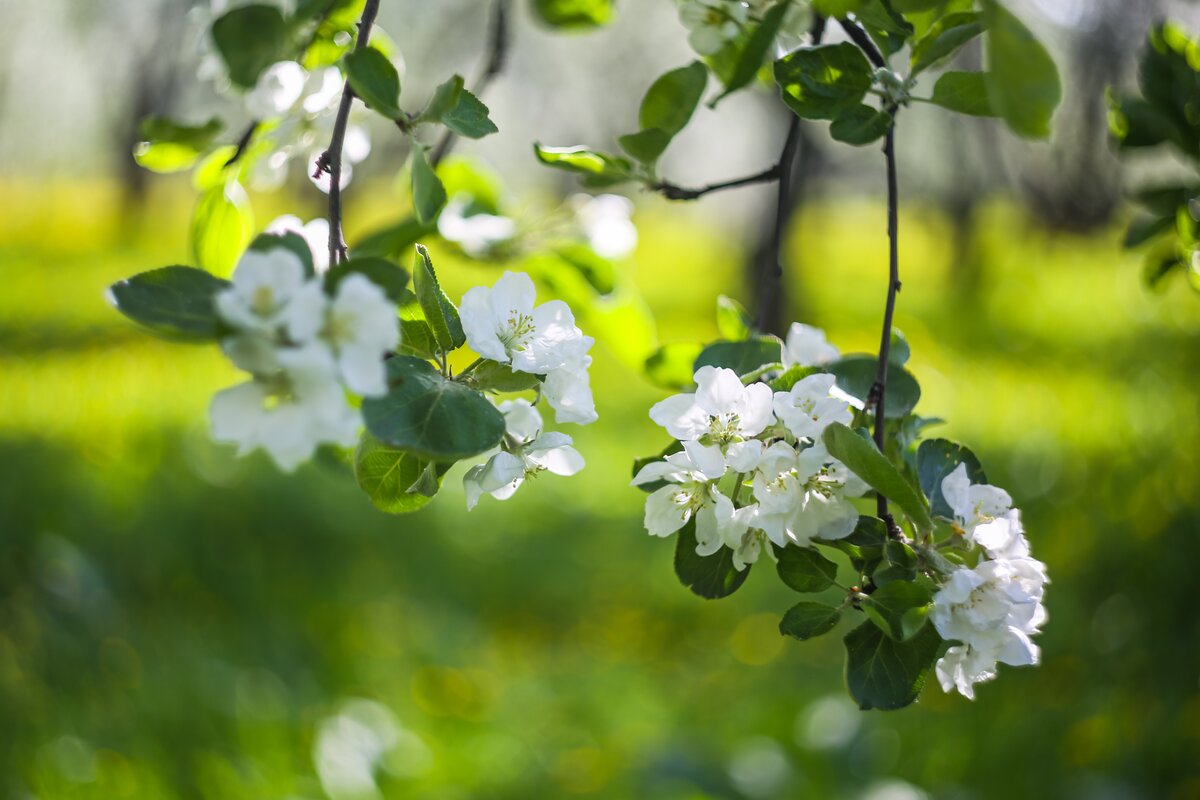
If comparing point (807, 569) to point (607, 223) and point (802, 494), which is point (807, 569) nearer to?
point (802, 494)

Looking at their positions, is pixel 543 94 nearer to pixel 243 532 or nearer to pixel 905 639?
pixel 243 532

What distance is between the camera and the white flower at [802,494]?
1.50 ft

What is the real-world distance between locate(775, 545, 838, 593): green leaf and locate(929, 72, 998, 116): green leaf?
236 mm

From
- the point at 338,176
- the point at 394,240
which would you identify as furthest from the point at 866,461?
the point at 394,240

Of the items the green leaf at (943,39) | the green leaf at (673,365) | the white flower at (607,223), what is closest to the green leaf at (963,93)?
the green leaf at (943,39)

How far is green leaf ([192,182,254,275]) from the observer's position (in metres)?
0.67

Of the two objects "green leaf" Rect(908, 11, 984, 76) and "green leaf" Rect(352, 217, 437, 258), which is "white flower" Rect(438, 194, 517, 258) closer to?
"green leaf" Rect(352, 217, 437, 258)

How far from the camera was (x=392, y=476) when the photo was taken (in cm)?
47

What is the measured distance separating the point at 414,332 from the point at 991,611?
0.29m

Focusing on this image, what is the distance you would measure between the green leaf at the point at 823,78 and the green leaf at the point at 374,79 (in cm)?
→ 19

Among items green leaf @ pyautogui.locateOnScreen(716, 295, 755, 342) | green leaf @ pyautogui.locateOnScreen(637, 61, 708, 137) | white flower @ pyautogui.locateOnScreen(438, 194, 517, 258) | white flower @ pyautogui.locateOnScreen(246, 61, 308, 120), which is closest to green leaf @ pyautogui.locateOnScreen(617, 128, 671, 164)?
green leaf @ pyautogui.locateOnScreen(637, 61, 708, 137)

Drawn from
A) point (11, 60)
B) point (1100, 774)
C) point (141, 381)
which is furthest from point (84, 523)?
point (11, 60)

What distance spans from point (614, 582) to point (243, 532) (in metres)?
0.96

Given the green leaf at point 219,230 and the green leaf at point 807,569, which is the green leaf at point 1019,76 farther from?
the green leaf at point 219,230
